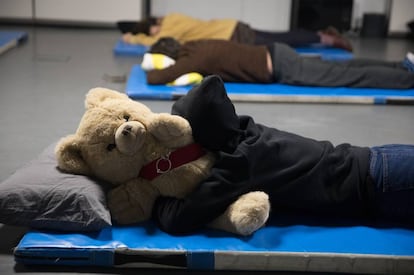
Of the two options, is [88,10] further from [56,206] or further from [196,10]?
[56,206]

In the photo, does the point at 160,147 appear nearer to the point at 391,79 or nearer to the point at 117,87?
the point at 117,87

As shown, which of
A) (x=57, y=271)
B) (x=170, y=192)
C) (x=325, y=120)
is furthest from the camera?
(x=325, y=120)

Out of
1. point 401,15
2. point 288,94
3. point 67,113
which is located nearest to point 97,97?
point 67,113

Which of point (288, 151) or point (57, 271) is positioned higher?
point (288, 151)

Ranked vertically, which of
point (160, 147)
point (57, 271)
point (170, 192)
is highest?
point (160, 147)

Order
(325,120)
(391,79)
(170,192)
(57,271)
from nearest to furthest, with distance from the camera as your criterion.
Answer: (57,271)
(170,192)
(325,120)
(391,79)

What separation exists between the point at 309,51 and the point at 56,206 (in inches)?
152

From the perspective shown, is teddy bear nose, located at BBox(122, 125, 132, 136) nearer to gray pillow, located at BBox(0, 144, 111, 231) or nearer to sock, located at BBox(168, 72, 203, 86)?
gray pillow, located at BBox(0, 144, 111, 231)

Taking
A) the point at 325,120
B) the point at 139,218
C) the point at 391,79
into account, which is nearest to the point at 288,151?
the point at 139,218

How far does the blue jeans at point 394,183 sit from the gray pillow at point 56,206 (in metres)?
0.90

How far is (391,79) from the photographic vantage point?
393cm

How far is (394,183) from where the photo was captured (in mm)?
1953

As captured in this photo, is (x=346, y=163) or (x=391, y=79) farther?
(x=391, y=79)

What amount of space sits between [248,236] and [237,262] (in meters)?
0.12
